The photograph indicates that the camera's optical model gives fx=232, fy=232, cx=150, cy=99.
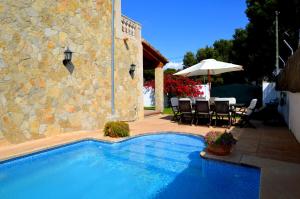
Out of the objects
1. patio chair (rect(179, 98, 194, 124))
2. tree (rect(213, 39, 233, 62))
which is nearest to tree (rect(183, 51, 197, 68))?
tree (rect(213, 39, 233, 62))

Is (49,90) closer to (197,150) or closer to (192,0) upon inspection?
(197,150)

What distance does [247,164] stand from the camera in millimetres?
5422

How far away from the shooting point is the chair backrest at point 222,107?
9820 mm

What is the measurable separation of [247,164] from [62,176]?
4.38 m

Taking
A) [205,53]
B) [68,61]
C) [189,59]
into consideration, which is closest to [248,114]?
[68,61]

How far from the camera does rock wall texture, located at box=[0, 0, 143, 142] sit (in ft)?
24.0

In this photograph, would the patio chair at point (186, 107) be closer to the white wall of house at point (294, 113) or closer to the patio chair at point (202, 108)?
the patio chair at point (202, 108)

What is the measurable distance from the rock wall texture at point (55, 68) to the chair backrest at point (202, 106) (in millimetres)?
3995

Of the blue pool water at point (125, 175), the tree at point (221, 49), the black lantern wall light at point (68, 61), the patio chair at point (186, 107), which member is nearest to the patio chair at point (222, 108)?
the patio chair at point (186, 107)

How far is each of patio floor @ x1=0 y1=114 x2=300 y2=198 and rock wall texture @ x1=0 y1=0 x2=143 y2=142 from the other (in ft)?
2.45

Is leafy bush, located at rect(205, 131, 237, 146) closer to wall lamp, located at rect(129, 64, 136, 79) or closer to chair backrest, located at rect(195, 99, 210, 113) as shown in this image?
chair backrest, located at rect(195, 99, 210, 113)

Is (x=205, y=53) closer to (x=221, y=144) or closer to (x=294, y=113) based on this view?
(x=294, y=113)

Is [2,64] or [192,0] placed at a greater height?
[192,0]

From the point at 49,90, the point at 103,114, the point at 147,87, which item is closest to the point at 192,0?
the point at 147,87
